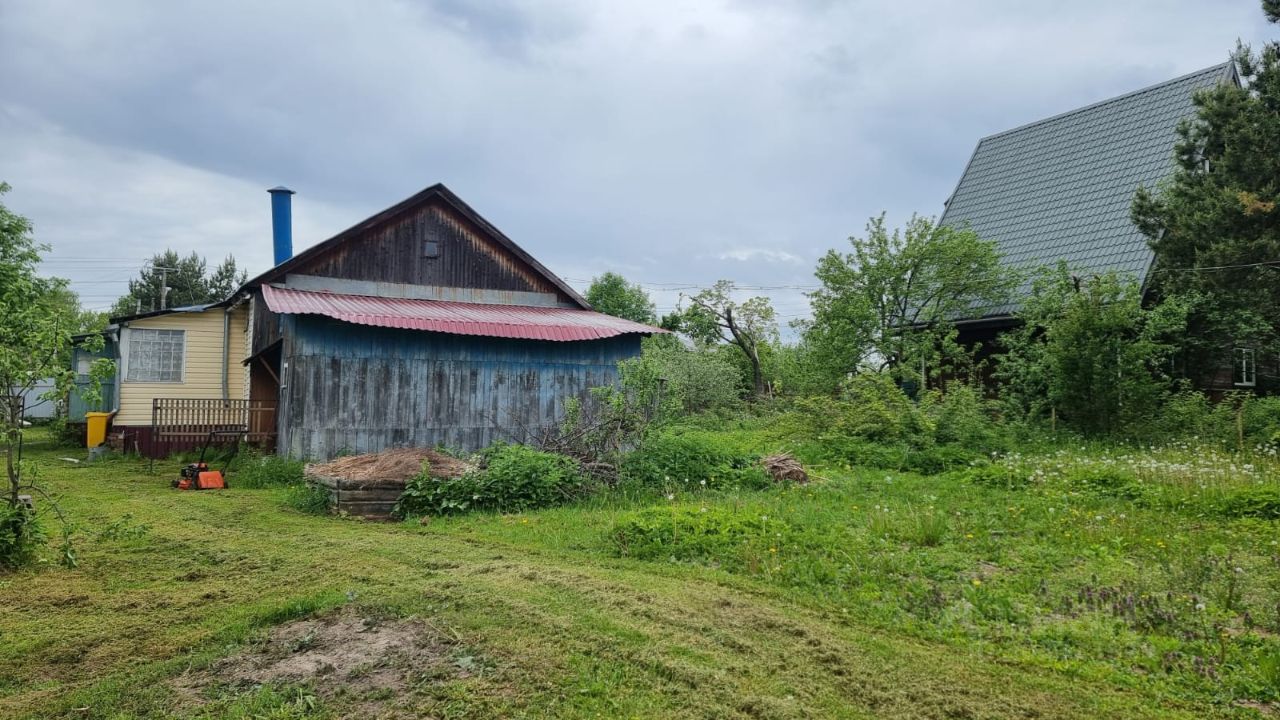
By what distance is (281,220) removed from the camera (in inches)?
754

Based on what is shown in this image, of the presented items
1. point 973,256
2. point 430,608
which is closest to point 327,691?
point 430,608

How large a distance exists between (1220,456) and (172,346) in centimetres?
2014

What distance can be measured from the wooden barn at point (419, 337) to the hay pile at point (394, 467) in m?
2.41

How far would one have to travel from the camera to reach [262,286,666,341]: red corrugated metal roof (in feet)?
43.0

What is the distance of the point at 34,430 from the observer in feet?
82.6

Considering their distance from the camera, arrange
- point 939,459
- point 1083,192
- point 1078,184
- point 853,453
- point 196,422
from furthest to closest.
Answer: point 1078,184
point 1083,192
point 196,422
point 853,453
point 939,459

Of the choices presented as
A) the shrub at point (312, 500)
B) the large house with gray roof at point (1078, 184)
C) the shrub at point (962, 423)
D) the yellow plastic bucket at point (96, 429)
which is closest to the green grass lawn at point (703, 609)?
the shrub at point (312, 500)

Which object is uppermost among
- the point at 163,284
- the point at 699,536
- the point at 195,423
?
the point at 163,284

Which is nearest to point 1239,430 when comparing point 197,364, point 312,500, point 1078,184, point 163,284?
point 1078,184

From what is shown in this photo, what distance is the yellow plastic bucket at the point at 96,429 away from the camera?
1667 cm

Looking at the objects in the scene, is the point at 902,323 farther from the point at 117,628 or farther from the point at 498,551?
the point at 117,628

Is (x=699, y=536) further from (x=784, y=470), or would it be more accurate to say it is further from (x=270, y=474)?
(x=270, y=474)

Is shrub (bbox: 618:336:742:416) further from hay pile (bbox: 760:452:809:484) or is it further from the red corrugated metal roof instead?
hay pile (bbox: 760:452:809:484)

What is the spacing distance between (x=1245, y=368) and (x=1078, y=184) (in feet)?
22.4
